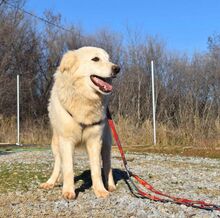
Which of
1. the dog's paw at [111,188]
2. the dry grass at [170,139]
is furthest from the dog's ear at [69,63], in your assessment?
the dry grass at [170,139]

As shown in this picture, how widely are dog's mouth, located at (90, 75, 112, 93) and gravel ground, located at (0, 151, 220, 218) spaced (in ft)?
3.34

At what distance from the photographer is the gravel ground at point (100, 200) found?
3.38 meters

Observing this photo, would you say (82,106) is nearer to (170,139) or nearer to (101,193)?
(101,193)

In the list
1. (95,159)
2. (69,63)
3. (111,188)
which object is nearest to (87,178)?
(111,188)

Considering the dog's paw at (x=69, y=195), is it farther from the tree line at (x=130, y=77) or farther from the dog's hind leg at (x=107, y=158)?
the tree line at (x=130, y=77)

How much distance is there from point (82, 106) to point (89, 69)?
1.20 feet

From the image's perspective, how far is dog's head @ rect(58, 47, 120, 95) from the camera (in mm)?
4039

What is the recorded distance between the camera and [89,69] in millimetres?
4102

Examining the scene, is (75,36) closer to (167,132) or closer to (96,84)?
(167,132)

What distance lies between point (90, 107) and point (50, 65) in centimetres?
1845

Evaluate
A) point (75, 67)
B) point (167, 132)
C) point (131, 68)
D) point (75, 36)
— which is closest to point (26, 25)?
point (75, 36)

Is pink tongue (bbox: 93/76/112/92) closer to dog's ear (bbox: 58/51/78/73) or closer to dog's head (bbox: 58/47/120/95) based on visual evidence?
dog's head (bbox: 58/47/120/95)

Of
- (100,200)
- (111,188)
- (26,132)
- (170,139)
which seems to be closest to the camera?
(100,200)

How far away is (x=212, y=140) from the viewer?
38.7 ft
